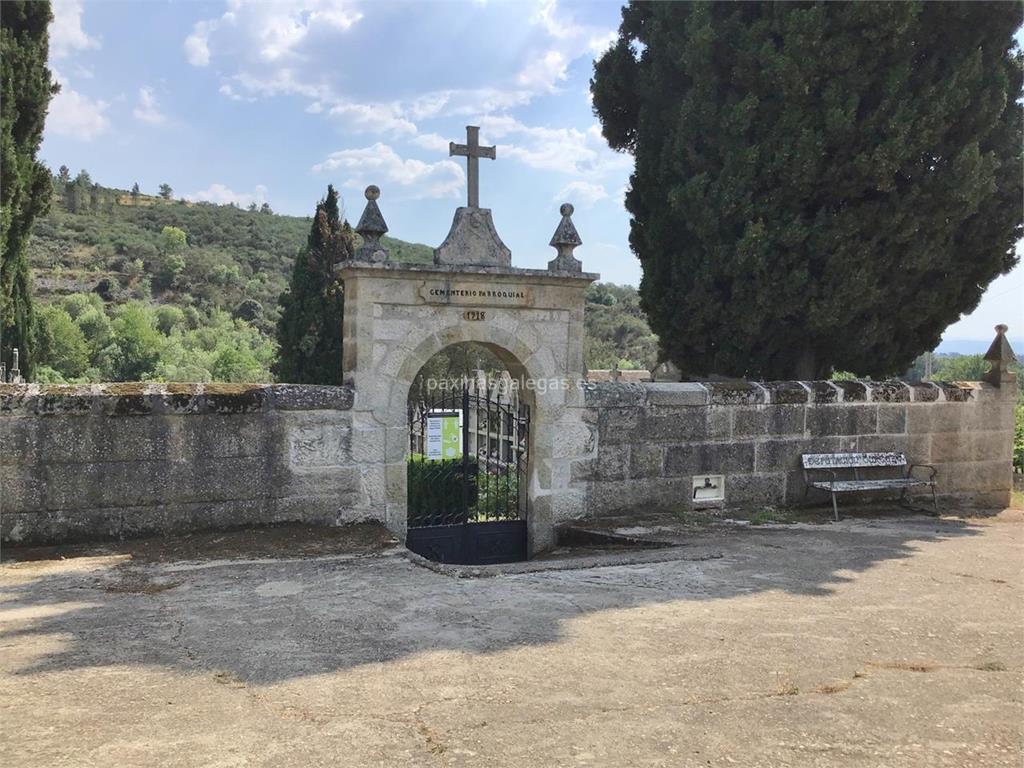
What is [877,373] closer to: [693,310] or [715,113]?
[693,310]

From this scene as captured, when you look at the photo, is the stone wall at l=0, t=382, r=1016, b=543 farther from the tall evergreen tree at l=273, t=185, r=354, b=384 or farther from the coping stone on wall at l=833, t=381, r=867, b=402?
the tall evergreen tree at l=273, t=185, r=354, b=384

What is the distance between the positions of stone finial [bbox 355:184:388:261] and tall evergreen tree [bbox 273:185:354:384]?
48.9ft

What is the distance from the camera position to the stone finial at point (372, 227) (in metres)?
6.54

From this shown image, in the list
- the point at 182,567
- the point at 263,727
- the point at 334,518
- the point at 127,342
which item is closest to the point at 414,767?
the point at 263,727

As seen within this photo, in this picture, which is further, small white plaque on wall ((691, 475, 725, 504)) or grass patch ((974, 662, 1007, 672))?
small white plaque on wall ((691, 475, 725, 504))

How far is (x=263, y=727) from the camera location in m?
2.77

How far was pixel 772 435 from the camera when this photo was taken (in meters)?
7.91

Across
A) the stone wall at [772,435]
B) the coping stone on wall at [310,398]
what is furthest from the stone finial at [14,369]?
the stone wall at [772,435]

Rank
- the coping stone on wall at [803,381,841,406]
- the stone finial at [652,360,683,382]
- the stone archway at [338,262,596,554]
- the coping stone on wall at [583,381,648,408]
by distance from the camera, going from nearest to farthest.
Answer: the stone archway at [338,262,596,554] < the coping stone on wall at [583,381,648,408] < the coping stone on wall at [803,381,841,406] < the stone finial at [652,360,683,382]

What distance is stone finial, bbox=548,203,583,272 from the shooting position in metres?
7.12

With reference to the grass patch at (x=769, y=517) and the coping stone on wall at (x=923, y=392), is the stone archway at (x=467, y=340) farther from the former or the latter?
the coping stone on wall at (x=923, y=392)

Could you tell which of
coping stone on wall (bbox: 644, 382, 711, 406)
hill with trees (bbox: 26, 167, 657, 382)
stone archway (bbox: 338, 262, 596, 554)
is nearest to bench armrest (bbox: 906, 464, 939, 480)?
coping stone on wall (bbox: 644, 382, 711, 406)

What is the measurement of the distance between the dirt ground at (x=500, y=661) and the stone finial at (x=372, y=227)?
253cm

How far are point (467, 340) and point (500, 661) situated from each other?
3.69 meters
